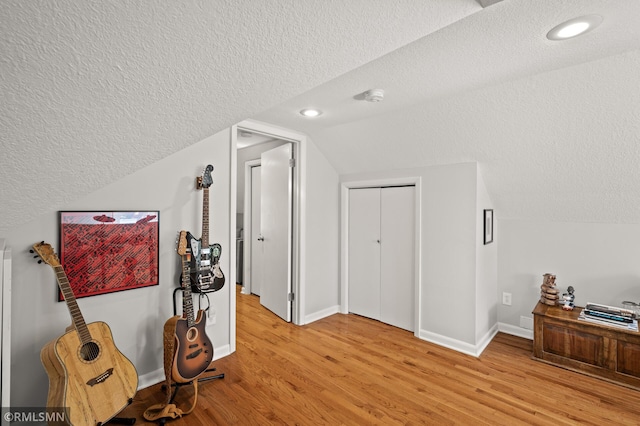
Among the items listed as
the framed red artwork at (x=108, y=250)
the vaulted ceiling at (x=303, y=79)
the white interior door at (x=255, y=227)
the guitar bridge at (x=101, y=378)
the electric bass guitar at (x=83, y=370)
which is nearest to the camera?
the vaulted ceiling at (x=303, y=79)

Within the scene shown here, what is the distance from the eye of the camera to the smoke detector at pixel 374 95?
2312mm

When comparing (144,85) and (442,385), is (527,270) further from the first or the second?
(144,85)

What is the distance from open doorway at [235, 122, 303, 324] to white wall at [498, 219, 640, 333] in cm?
228

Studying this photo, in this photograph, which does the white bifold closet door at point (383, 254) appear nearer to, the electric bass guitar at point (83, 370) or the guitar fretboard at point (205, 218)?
the guitar fretboard at point (205, 218)

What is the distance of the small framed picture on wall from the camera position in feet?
10.0

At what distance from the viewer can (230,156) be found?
2.79m

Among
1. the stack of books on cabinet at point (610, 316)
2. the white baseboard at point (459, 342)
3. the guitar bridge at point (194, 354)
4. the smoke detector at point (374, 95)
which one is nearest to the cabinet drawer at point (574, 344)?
the stack of books on cabinet at point (610, 316)

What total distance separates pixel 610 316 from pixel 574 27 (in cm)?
230

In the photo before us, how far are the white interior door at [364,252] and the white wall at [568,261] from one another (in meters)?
1.32

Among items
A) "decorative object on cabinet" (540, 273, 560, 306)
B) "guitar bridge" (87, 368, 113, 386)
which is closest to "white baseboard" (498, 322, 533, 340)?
"decorative object on cabinet" (540, 273, 560, 306)

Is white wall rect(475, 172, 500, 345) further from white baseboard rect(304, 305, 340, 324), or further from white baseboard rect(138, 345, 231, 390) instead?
white baseboard rect(138, 345, 231, 390)

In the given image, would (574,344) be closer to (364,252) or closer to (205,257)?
(364,252)

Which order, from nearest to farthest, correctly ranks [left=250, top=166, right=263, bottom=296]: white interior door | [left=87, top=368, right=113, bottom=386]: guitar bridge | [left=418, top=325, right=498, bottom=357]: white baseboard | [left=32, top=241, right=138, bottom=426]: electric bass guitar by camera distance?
[left=32, top=241, right=138, bottom=426]: electric bass guitar → [left=87, top=368, right=113, bottom=386]: guitar bridge → [left=418, top=325, right=498, bottom=357]: white baseboard → [left=250, top=166, right=263, bottom=296]: white interior door

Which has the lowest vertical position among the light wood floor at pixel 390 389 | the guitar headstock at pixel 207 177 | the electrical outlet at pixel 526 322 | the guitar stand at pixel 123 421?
the light wood floor at pixel 390 389
